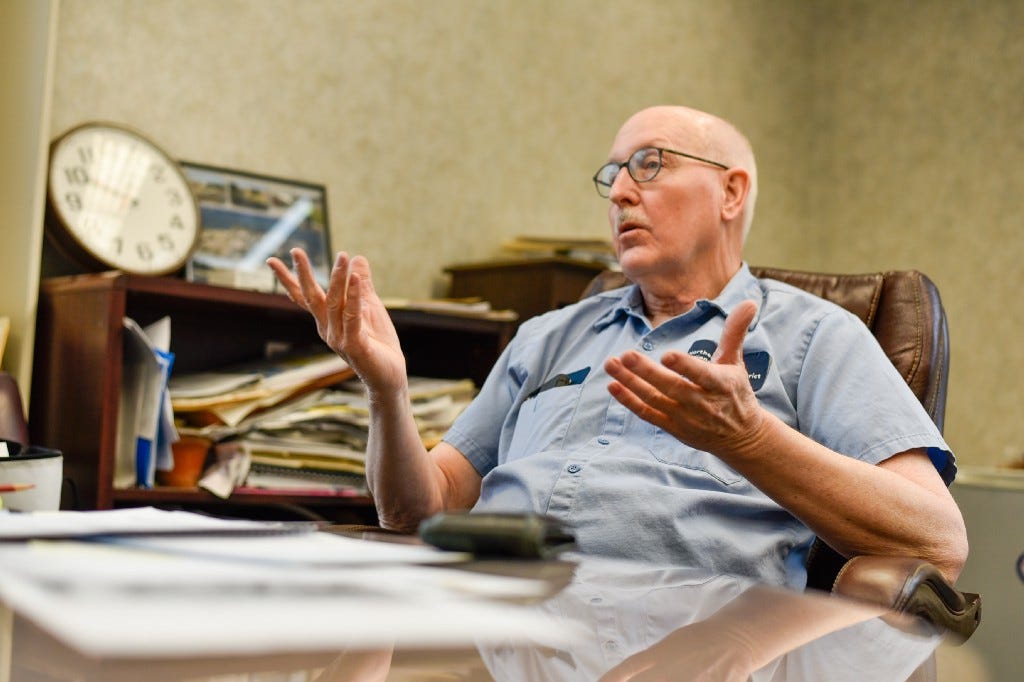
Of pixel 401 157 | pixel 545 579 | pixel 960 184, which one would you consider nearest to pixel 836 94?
pixel 960 184

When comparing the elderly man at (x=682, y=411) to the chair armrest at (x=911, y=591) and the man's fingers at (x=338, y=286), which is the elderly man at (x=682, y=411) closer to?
the man's fingers at (x=338, y=286)

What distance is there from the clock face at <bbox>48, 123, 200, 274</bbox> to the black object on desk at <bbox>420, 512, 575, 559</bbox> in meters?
1.48

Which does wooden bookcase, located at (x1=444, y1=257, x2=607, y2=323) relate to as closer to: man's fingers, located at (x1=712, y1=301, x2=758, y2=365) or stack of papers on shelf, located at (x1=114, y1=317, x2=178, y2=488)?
stack of papers on shelf, located at (x1=114, y1=317, x2=178, y2=488)

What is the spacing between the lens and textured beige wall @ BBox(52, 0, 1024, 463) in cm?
236

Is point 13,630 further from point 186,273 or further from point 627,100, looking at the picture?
point 627,100

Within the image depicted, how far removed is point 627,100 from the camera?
3.25 metres

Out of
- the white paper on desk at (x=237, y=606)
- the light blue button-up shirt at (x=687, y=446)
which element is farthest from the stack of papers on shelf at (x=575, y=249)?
the white paper on desk at (x=237, y=606)

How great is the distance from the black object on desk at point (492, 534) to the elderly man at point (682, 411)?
0.29m

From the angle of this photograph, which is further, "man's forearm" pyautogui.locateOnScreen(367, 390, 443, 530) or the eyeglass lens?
the eyeglass lens

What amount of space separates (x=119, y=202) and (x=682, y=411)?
1.43 m

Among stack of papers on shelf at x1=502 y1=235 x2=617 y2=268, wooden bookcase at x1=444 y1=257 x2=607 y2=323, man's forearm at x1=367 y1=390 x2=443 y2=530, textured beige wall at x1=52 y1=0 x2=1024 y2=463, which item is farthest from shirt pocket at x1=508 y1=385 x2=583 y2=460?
textured beige wall at x1=52 y1=0 x2=1024 y2=463

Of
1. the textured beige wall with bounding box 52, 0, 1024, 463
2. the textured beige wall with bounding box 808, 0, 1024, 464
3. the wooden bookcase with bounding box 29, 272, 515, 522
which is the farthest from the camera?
the textured beige wall with bounding box 808, 0, 1024, 464

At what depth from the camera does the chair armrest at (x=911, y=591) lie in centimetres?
93

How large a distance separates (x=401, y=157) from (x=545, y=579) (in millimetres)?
2087
